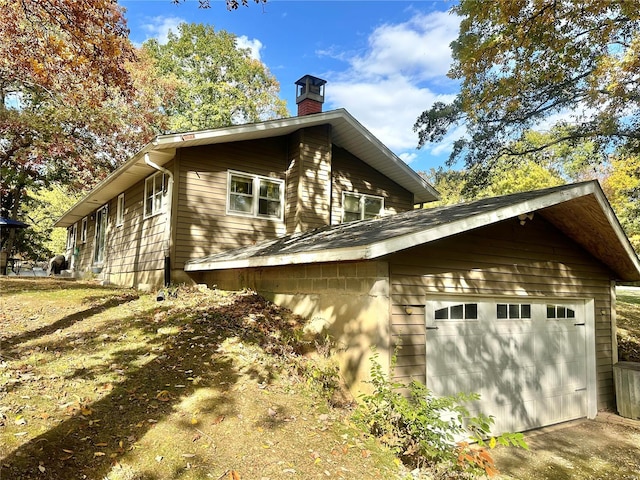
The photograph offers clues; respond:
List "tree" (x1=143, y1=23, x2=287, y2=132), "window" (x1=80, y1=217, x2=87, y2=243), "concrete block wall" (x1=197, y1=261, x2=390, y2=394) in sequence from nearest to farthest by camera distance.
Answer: "concrete block wall" (x1=197, y1=261, x2=390, y2=394), "window" (x1=80, y1=217, x2=87, y2=243), "tree" (x1=143, y1=23, x2=287, y2=132)

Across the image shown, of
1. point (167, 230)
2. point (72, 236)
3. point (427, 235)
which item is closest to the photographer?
point (427, 235)

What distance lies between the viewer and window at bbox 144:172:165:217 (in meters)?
11.4

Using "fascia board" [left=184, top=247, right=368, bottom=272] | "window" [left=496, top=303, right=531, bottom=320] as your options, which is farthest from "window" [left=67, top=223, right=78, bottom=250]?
"window" [left=496, top=303, right=531, bottom=320]

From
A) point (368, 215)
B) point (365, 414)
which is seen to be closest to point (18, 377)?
point (365, 414)

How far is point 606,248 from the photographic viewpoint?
7.85 metres

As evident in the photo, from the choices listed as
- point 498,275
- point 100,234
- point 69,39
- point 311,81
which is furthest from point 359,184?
point 100,234

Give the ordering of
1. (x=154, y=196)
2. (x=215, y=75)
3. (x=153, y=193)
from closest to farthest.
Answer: (x=154, y=196)
(x=153, y=193)
(x=215, y=75)

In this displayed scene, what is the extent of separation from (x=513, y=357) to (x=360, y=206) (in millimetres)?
7543

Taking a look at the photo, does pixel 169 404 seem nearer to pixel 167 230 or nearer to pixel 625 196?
pixel 167 230

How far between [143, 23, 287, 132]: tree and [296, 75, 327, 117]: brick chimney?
19601 millimetres

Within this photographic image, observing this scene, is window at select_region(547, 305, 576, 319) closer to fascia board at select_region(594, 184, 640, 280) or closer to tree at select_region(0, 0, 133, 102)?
fascia board at select_region(594, 184, 640, 280)

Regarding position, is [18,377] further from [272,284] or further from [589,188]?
[589,188]

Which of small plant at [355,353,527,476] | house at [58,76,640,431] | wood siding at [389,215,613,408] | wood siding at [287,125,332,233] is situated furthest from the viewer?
wood siding at [287,125,332,233]

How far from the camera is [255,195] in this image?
37.9ft
